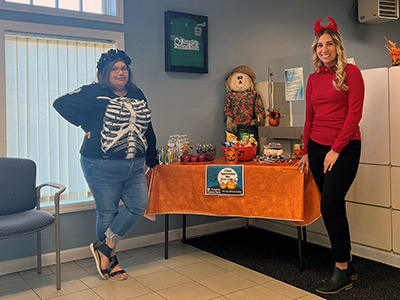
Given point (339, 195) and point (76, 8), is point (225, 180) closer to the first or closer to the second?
point (339, 195)

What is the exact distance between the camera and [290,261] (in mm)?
3416

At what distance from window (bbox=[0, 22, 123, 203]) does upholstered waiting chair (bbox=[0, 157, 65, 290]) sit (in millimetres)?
301

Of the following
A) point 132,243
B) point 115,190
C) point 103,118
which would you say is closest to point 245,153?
point 115,190

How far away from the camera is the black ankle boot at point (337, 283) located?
2.78 meters

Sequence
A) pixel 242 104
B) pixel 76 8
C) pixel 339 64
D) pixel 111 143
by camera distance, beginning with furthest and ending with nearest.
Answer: pixel 242 104 < pixel 76 8 < pixel 111 143 < pixel 339 64

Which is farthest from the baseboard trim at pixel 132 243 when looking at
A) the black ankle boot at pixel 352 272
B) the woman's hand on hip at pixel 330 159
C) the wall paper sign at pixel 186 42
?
the woman's hand on hip at pixel 330 159

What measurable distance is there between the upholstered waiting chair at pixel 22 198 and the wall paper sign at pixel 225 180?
40.6 inches

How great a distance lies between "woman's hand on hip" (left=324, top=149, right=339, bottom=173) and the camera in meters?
2.74

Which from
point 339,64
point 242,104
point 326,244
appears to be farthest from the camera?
point 242,104

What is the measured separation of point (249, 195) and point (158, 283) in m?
0.87

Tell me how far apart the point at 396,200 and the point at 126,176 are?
1.89m

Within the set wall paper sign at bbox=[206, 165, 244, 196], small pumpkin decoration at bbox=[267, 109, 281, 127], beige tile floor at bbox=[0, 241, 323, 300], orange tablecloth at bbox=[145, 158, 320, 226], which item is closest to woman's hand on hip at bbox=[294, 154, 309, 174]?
orange tablecloth at bbox=[145, 158, 320, 226]

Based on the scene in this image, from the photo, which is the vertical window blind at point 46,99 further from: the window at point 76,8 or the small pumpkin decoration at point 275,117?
the small pumpkin decoration at point 275,117

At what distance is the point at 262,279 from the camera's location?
121 inches
